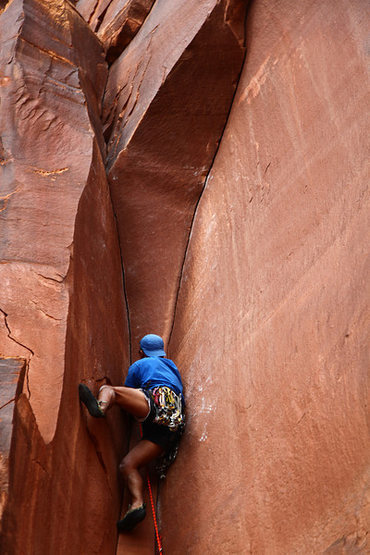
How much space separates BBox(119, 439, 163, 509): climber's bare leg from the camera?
4.92 metres

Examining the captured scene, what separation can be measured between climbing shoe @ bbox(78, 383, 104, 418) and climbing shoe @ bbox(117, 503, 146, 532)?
2.42ft

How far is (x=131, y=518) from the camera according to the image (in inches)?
188

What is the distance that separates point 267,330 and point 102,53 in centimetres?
410

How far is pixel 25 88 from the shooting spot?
19.8 ft

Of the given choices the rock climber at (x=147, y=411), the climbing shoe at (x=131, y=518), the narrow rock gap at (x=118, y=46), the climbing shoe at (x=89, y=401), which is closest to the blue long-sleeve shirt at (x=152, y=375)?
the rock climber at (x=147, y=411)

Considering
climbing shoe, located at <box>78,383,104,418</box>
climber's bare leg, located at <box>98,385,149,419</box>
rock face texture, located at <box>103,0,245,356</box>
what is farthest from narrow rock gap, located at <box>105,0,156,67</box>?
climbing shoe, located at <box>78,383,104,418</box>

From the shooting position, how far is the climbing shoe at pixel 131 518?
4785 mm

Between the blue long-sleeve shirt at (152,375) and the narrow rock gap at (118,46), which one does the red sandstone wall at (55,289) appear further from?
the narrow rock gap at (118,46)

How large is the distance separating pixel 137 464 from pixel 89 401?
0.77m

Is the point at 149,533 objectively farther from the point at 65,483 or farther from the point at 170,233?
the point at 170,233

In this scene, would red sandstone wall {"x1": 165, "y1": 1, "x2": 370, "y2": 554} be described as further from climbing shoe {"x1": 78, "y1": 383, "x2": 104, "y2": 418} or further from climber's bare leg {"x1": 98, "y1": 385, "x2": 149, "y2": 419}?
climbing shoe {"x1": 78, "y1": 383, "x2": 104, "y2": 418}

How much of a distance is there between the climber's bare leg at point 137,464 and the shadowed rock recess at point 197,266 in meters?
0.13

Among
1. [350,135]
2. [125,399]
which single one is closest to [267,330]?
[125,399]

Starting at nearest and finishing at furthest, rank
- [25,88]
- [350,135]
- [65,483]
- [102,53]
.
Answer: [65,483]
[350,135]
[25,88]
[102,53]
